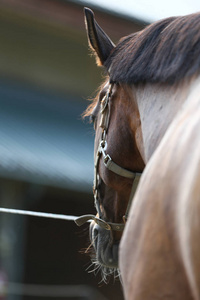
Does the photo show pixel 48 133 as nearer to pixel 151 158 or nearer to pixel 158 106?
pixel 158 106

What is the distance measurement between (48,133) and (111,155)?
4.94m

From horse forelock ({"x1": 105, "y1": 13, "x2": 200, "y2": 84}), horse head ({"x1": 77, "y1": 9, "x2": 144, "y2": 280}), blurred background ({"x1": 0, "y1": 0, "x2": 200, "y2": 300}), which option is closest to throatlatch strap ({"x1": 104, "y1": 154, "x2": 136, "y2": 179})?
horse head ({"x1": 77, "y1": 9, "x2": 144, "y2": 280})

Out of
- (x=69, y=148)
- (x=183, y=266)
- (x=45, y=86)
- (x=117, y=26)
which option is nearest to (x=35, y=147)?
(x=69, y=148)

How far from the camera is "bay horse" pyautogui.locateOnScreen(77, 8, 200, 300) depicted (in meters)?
1.06

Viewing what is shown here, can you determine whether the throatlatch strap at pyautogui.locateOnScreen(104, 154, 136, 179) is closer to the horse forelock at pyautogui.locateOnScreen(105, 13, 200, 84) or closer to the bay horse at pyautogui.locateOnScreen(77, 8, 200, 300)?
the bay horse at pyautogui.locateOnScreen(77, 8, 200, 300)

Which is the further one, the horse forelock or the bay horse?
the horse forelock

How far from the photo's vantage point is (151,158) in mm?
1283

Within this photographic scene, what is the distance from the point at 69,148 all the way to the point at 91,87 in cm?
115

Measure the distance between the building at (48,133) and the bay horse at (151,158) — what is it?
13.0 ft

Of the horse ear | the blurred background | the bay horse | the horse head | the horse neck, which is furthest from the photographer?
the blurred background

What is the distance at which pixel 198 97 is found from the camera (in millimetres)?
1270

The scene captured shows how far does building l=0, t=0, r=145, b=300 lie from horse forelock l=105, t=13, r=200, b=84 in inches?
171

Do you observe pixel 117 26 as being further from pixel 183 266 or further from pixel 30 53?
pixel 183 266

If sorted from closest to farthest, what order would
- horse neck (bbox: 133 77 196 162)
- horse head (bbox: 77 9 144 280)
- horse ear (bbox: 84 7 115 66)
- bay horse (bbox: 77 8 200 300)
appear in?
bay horse (bbox: 77 8 200 300)
horse neck (bbox: 133 77 196 162)
horse head (bbox: 77 9 144 280)
horse ear (bbox: 84 7 115 66)
